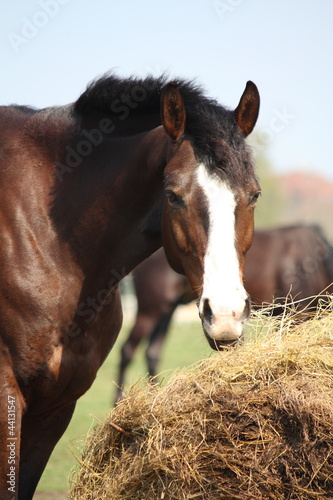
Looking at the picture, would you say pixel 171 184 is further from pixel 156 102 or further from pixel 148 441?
pixel 148 441

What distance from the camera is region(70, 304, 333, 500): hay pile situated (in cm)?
281

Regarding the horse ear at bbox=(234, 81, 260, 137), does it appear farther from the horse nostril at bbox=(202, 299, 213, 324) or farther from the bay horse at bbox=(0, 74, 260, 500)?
the horse nostril at bbox=(202, 299, 213, 324)

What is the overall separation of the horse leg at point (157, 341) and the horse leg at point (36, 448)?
6.60 m

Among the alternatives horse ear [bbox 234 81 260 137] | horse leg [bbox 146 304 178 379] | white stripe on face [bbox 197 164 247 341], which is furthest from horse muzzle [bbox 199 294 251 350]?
horse leg [bbox 146 304 178 379]

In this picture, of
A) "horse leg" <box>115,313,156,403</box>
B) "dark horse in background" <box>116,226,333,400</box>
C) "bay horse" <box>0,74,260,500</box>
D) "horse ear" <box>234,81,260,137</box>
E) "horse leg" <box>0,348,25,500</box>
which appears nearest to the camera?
"bay horse" <box>0,74,260,500</box>

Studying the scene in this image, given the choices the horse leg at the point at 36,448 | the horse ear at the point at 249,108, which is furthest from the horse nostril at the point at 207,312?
the horse leg at the point at 36,448

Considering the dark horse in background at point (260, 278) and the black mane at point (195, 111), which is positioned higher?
the black mane at point (195, 111)

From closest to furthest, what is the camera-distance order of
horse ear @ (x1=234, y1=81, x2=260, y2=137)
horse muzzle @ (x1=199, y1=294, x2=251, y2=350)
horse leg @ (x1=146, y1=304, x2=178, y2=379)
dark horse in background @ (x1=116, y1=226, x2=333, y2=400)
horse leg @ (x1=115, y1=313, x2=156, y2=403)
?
horse muzzle @ (x1=199, y1=294, x2=251, y2=350) → horse ear @ (x1=234, y1=81, x2=260, y2=137) → horse leg @ (x1=115, y1=313, x2=156, y2=403) → dark horse in background @ (x1=116, y1=226, x2=333, y2=400) → horse leg @ (x1=146, y1=304, x2=178, y2=379)

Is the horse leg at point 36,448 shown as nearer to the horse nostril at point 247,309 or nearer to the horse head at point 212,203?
the horse head at point 212,203

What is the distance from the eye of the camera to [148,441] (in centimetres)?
302

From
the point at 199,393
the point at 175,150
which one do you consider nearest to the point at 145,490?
the point at 199,393

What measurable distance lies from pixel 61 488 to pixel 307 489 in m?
3.37

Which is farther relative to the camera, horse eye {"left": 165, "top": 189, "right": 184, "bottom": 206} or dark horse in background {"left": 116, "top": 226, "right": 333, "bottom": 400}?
dark horse in background {"left": 116, "top": 226, "right": 333, "bottom": 400}

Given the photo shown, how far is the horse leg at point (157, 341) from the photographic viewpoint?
34.5 ft
